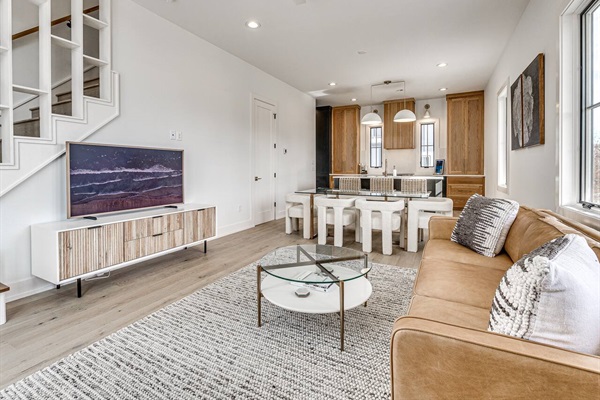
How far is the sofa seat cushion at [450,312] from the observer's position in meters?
1.29

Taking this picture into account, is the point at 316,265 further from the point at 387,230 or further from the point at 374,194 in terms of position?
the point at 374,194

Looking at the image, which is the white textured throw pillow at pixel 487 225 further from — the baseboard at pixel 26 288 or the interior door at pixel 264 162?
the interior door at pixel 264 162

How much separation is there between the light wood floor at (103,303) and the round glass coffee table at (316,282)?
3.11 feet

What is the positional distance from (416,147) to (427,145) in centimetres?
27

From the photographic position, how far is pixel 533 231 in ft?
5.82

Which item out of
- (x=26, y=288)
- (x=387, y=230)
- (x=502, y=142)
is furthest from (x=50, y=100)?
(x=502, y=142)

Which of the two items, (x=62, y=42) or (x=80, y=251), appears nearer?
(x=80, y=251)

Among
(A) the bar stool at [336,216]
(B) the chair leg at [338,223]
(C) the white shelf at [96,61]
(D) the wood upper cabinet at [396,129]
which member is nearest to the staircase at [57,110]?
(C) the white shelf at [96,61]

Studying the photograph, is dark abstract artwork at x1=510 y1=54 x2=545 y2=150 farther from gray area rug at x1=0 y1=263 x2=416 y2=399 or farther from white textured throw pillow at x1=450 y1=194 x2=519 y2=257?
gray area rug at x1=0 y1=263 x2=416 y2=399

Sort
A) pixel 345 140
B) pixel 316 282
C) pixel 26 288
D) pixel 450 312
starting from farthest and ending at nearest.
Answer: pixel 345 140
pixel 26 288
pixel 316 282
pixel 450 312

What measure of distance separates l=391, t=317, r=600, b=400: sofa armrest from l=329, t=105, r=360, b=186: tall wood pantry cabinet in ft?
24.8

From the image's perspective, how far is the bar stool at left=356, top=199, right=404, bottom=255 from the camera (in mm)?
3795

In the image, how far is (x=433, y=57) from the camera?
4945 mm

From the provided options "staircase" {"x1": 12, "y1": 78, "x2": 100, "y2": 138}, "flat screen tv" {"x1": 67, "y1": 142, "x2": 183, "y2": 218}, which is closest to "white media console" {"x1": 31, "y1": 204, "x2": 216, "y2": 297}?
"flat screen tv" {"x1": 67, "y1": 142, "x2": 183, "y2": 218}
